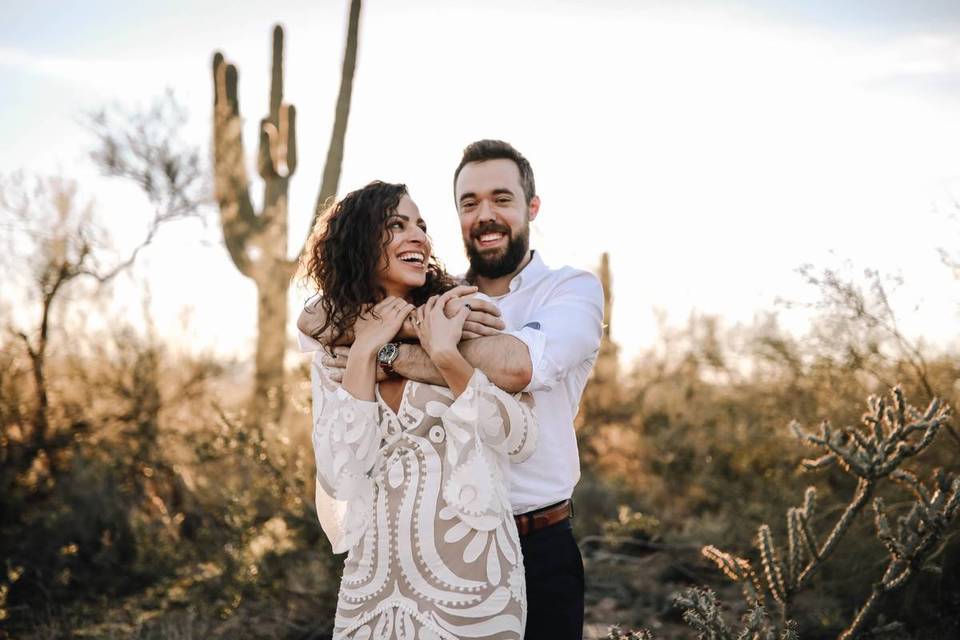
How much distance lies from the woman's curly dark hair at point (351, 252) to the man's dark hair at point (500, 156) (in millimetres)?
596

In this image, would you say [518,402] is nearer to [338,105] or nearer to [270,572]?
[270,572]

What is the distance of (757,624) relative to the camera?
97.3 inches

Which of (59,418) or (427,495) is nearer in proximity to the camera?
(427,495)

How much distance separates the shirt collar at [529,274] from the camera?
2.98 meters

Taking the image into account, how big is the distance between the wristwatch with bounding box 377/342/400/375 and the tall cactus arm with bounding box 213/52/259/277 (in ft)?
23.3

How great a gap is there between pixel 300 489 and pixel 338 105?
599 cm

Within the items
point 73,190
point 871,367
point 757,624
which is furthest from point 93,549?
point 871,367

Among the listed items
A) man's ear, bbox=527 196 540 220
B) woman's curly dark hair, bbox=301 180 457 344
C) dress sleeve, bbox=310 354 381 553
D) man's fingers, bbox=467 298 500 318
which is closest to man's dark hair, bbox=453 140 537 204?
man's ear, bbox=527 196 540 220

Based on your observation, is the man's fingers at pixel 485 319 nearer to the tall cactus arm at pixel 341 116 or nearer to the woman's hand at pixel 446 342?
the woman's hand at pixel 446 342

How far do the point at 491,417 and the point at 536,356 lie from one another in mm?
239

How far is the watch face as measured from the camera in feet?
7.89

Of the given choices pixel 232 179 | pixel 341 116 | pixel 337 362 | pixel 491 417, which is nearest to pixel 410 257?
pixel 337 362

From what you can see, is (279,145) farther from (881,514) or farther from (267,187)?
(881,514)

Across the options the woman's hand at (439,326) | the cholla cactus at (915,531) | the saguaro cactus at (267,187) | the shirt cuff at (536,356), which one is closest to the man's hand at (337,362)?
the woman's hand at (439,326)
